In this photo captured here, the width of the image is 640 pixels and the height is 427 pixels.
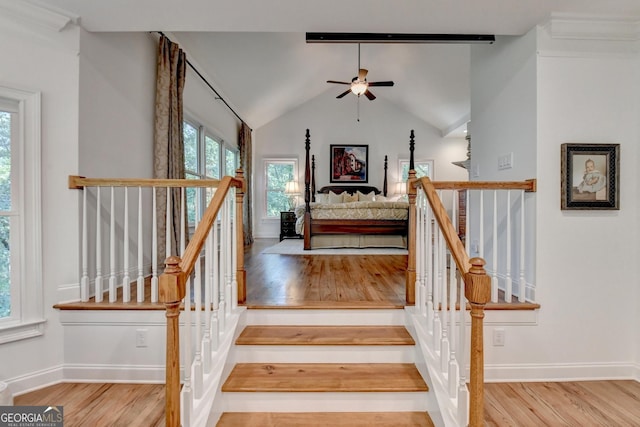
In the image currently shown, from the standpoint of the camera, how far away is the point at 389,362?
6.59 ft

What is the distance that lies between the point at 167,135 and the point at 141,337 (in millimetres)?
1956

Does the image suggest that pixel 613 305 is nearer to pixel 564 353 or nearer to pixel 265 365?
pixel 564 353

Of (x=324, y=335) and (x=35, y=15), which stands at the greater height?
(x=35, y=15)

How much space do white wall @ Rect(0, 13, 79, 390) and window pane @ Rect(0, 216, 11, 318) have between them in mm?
A: 177

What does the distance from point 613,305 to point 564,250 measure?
52 cm

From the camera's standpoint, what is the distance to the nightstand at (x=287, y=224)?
7.07 meters

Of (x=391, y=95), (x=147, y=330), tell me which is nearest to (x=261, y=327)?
(x=147, y=330)

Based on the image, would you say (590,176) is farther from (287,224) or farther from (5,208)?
(287,224)

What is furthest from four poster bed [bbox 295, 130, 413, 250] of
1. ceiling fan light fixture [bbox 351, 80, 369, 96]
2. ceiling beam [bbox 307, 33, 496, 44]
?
ceiling beam [bbox 307, 33, 496, 44]

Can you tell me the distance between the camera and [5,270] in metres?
2.04

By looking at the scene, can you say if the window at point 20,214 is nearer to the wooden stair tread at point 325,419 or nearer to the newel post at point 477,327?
the wooden stair tread at point 325,419

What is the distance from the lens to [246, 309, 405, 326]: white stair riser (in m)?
2.23

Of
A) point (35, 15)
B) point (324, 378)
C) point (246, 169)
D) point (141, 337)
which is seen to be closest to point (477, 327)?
point (324, 378)

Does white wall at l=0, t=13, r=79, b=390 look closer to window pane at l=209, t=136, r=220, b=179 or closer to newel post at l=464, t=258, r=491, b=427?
newel post at l=464, t=258, r=491, b=427
